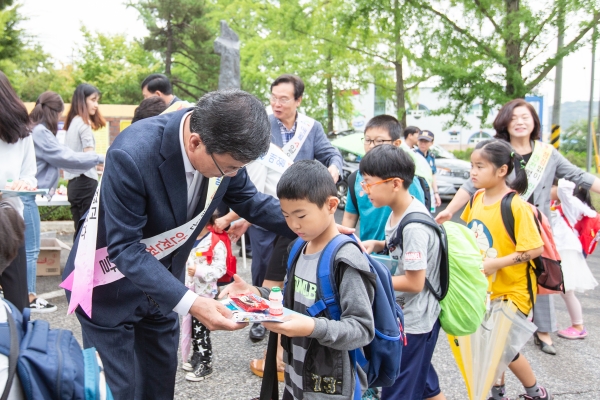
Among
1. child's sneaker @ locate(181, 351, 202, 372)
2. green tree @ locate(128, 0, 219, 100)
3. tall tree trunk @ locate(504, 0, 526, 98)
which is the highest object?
green tree @ locate(128, 0, 219, 100)

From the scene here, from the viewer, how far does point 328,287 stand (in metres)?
1.94

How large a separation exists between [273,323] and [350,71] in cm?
1549

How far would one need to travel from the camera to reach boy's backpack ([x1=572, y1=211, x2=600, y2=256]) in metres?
4.81

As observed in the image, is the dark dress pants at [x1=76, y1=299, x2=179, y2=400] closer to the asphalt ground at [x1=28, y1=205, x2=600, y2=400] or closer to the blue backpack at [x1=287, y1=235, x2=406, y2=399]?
the blue backpack at [x1=287, y1=235, x2=406, y2=399]

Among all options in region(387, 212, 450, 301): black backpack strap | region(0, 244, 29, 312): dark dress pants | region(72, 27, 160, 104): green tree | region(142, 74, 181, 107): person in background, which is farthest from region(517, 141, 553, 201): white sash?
region(72, 27, 160, 104): green tree

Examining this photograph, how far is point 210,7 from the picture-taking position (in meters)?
A: 18.5

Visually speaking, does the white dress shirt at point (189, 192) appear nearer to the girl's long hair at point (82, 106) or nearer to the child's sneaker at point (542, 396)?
the child's sneaker at point (542, 396)

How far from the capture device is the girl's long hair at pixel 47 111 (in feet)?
16.3

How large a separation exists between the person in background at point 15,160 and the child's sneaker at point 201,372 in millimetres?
1236

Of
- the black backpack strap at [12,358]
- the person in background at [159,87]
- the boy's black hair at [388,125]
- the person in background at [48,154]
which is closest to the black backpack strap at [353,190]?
the boy's black hair at [388,125]

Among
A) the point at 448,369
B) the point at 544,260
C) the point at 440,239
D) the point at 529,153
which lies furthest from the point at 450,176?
the point at 440,239

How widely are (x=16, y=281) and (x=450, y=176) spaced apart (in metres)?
11.7

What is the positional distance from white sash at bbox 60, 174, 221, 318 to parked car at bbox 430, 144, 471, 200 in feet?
38.6

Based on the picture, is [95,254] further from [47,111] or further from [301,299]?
[47,111]
